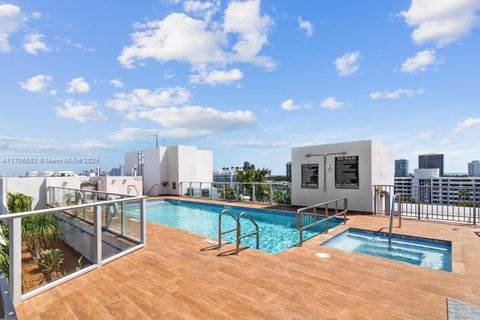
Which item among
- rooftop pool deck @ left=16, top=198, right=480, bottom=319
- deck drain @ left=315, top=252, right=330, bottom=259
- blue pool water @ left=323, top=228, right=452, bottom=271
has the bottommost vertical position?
blue pool water @ left=323, top=228, right=452, bottom=271

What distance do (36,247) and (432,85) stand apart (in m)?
12.3

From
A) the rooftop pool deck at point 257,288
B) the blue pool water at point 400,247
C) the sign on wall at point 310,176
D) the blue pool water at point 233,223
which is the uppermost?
the sign on wall at point 310,176

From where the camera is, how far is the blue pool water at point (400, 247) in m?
4.93

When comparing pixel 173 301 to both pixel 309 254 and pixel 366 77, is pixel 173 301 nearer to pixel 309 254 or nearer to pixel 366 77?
pixel 309 254

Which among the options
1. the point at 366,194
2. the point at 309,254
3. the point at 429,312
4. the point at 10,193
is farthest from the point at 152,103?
the point at 429,312

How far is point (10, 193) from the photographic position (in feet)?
29.8

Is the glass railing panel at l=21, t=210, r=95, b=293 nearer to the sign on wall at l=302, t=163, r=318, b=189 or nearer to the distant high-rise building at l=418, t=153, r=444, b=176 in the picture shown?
the sign on wall at l=302, t=163, r=318, b=189

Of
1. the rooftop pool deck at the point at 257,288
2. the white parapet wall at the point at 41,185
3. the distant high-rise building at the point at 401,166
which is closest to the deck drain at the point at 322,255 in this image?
the rooftop pool deck at the point at 257,288

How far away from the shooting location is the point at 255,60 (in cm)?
1141

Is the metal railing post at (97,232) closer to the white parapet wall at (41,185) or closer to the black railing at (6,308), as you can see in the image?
the black railing at (6,308)

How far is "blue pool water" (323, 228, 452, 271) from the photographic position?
493 cm

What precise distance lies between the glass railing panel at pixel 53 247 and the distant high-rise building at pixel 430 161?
59.5 m

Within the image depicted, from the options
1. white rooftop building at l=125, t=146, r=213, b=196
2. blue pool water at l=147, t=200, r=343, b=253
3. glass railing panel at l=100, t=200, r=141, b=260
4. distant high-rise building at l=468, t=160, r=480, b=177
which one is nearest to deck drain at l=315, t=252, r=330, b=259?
blue pool water at l=147, t=200, r=343, b=253

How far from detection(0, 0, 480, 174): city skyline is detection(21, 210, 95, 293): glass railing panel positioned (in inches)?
211
